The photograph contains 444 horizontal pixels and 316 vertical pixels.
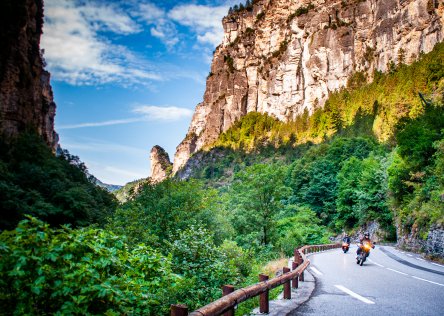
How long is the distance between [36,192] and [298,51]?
103727mm

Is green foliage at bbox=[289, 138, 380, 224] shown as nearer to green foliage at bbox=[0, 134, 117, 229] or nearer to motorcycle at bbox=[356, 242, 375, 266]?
green foliage at bbox=[0, 134, 117, 229]

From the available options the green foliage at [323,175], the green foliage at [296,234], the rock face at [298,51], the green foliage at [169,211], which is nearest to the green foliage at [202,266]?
the green foliage at [169,211]

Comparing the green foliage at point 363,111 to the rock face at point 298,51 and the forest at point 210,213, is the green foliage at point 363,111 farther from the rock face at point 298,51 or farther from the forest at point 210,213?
the rock face at point 298,51

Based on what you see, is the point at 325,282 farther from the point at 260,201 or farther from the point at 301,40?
the point at 301,40

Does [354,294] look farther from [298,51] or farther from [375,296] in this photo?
[298,51]

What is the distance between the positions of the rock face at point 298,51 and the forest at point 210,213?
765 cm

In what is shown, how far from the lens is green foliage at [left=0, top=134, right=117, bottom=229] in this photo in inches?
1192

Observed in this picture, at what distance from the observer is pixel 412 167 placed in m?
29.6

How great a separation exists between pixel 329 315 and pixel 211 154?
138m

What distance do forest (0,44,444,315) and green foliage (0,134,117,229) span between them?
0.46 feet

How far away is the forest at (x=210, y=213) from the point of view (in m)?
3.84

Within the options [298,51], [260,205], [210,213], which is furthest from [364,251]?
[298,51]

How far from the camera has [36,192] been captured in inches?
1375

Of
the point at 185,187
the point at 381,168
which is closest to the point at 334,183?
the point at 381,168
